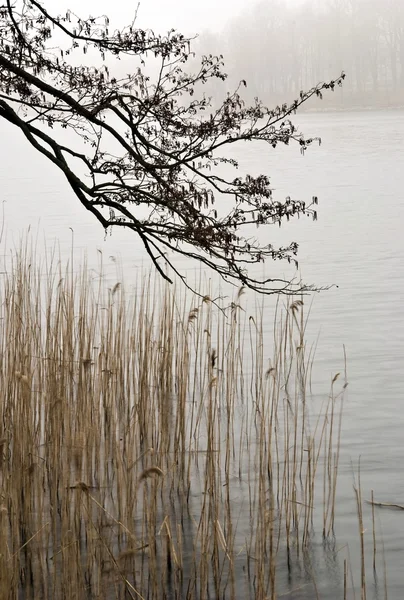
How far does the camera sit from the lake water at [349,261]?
528cm

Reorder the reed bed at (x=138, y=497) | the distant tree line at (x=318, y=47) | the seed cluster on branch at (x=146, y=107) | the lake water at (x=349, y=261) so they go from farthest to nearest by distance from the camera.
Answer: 1. the distant tree line at (x=318, y=47)
2. the lake water at (x=349, y=261)
3. the seed cluster on branch at (x=146, y=107)
4. the reed bed at (x=138, y=497)

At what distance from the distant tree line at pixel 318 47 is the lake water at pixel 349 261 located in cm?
3971

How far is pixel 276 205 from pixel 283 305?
4.72 meters

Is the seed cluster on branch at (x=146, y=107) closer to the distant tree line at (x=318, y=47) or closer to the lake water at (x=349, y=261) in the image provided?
the lake water at (x=349, y=261)

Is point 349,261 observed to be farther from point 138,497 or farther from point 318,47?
point 318,47

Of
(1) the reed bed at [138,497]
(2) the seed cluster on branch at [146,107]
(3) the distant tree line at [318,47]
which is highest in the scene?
(3) the distant tree line at [318,47]

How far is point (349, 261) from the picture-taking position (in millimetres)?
13320

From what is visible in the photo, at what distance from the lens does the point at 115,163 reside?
16.0 ft

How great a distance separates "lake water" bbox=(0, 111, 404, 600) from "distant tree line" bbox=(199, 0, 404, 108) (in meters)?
39.7

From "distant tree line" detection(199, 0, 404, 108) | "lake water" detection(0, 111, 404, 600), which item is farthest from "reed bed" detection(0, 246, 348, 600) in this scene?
"distant tree line" detection(199, 0, 404, 108)

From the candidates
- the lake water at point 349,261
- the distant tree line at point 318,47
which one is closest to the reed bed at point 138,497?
the lake water at point 349,261

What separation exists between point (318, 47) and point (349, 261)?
2738 inches

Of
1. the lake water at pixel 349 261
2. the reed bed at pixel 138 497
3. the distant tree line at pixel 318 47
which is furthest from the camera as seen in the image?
the distant tree line at pixel 318 47

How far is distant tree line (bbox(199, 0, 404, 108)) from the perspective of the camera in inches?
2835
